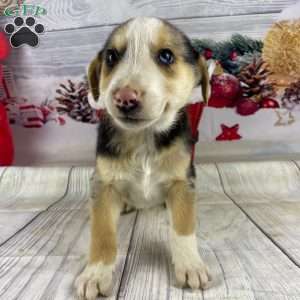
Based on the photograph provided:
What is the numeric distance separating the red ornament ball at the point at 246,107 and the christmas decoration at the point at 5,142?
154cm

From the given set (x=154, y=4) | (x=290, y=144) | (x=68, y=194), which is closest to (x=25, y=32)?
(x=154, y=4)

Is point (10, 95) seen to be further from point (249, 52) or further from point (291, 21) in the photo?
point (291, 21)

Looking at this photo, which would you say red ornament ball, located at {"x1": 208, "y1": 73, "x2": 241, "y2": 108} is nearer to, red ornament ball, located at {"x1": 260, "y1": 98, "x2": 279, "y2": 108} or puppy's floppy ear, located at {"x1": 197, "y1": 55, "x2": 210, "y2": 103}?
red ornament ball, located at {"x1": 260, "y1": 98, "x2": 279, "y2": 108}

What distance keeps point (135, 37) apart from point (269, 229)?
3.58 ft

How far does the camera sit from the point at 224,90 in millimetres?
2807

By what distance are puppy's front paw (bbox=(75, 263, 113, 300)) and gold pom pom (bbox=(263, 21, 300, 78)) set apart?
1.90m

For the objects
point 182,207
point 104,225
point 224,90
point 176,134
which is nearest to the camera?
point 104,225

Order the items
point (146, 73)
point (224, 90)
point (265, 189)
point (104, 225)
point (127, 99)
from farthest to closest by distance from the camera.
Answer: point (224, 90) < point (265, 189) < point (104, 225) < point (146, 73) < point (127, 99)

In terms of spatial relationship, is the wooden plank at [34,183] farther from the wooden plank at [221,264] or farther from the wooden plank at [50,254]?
the wooden plank at [221,264]

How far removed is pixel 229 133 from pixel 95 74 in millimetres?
1279

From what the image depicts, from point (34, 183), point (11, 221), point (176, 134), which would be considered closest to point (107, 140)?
point (176, 134)

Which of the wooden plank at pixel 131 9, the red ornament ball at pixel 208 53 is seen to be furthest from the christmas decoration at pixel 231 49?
the wooden plank at pixel 131 9

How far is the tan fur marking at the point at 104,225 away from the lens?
1523mm

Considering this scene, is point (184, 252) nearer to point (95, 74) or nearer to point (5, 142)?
point (95, 74)
